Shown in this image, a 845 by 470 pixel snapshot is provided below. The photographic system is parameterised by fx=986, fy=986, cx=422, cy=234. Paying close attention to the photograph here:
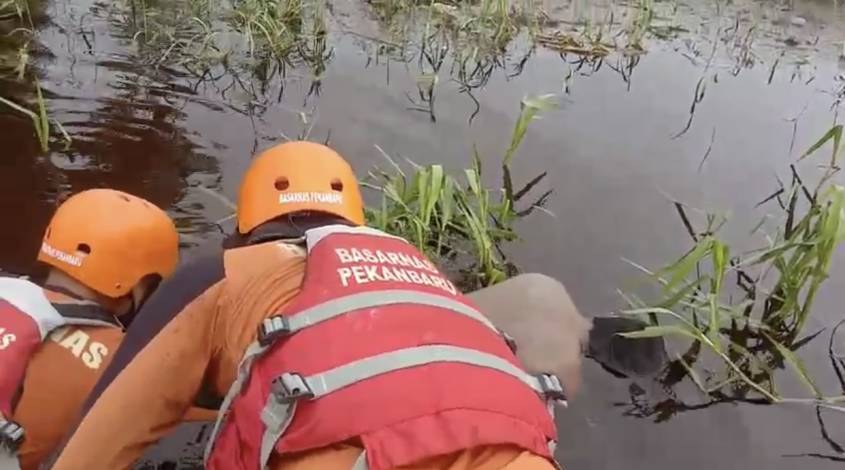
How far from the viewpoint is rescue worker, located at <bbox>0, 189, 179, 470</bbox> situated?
2.54 m

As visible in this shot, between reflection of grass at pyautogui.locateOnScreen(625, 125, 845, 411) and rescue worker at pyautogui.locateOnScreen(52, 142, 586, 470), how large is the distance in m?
1.29

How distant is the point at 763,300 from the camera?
3.86 metres

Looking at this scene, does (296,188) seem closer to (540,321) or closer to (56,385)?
(56,385)

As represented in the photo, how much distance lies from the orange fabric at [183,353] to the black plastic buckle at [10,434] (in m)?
0.15

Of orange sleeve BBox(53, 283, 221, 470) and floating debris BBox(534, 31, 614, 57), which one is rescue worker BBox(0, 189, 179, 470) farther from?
floating debris BBox(534, 31, 614, 57)

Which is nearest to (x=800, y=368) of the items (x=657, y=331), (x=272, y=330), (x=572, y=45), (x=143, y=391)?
(x=657, y=331)

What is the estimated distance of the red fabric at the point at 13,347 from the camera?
2492mm

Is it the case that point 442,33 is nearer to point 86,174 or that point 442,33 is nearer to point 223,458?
point 86,174

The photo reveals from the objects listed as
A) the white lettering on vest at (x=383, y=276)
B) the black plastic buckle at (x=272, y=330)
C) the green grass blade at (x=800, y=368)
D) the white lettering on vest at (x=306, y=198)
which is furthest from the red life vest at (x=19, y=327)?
the green grass blade at (x=800, y=368)

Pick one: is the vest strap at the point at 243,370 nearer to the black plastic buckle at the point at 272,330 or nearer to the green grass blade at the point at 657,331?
the black plastic buckle at the point at 272,330

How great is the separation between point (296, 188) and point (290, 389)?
2.58 ft

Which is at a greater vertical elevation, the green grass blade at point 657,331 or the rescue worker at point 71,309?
the rescue worker at point 71,309

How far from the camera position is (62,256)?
9.34 feet

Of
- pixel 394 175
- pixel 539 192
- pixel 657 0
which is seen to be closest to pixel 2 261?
→ pixel 394 175
